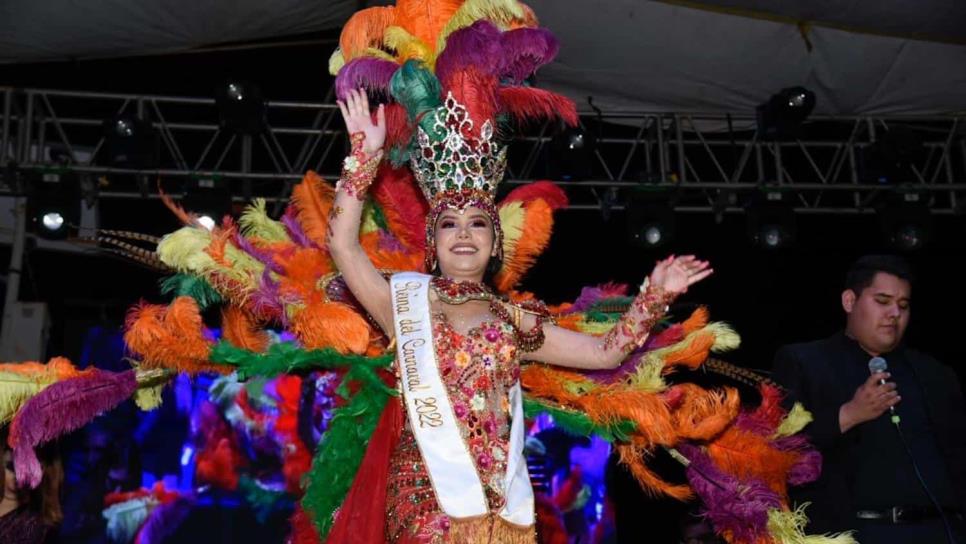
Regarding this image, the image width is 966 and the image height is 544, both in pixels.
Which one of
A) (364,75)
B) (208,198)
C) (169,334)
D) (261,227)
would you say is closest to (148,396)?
(169,334)

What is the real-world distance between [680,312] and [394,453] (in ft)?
15.7

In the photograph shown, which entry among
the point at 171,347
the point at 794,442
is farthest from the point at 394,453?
the point at 794,442

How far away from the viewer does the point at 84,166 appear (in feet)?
20.1

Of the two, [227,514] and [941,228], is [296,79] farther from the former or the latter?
[941,228]

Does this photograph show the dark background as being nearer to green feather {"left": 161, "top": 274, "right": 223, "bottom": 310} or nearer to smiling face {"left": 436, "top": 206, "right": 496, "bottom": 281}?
green feather {"left": 161, "top": 274, "right": 223, "bottom": 310}

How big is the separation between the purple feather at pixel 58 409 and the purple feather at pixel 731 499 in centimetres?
171

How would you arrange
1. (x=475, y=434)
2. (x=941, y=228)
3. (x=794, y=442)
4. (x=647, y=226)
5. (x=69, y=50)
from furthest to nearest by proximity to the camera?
(x=941, y=228), (x=647, y=226), (x=69, y=50), (x=794, y=442), (x=475, y=434)

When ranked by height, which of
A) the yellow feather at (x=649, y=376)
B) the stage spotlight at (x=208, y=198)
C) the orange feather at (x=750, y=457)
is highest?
the stage spotlight at (x=208, y=198)

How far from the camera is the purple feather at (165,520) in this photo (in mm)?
3689

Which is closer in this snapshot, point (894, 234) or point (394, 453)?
point (394, 453)

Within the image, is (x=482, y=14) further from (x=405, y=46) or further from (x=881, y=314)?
(x=881, y=314)

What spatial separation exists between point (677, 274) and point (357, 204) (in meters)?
0.91

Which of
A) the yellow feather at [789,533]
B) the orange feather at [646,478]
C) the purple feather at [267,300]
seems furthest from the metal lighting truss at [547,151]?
the yellow feather at [789,533]

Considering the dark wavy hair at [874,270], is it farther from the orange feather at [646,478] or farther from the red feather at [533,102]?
the red feather at [533,102]
